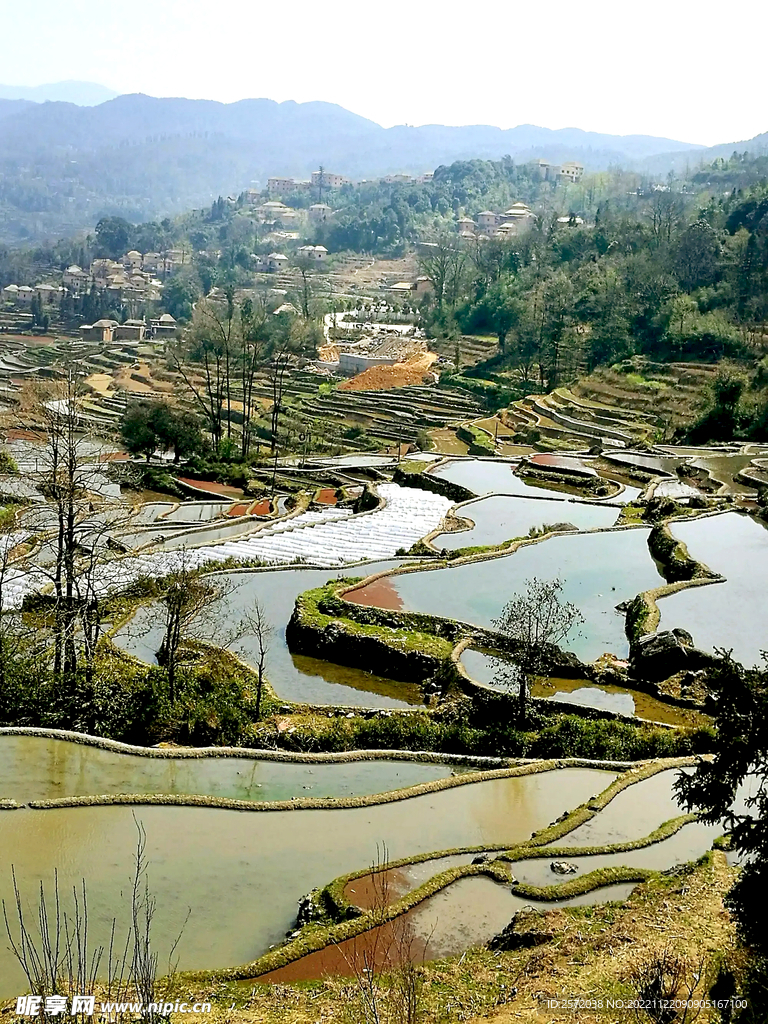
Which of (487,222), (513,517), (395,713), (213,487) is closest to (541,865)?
(395,713)

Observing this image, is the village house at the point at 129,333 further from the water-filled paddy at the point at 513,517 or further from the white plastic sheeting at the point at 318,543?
the water-filled paddy at the point at 513,517

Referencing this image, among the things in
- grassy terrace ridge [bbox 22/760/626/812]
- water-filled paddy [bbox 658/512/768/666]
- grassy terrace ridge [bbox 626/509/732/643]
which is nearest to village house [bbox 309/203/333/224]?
Result: water-filled paddy [bbox 658/512/768/666]

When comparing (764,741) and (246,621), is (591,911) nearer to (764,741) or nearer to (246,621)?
(764,741)

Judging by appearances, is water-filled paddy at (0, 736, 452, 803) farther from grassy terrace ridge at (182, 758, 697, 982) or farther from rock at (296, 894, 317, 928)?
rock at (296, 894, 317, 928)

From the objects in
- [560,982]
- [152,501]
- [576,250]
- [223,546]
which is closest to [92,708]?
[560,982]

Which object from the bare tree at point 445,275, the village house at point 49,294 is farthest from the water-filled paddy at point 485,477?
the village house at point 49,294

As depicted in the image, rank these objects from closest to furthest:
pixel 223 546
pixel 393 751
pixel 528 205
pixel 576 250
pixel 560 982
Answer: pixel 560 982
pixel 393 751
pixel 223 546
pixel 576 250
pixel 528 205
